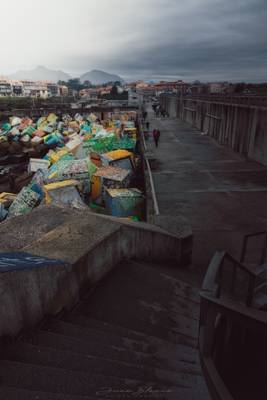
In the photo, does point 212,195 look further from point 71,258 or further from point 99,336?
point 99,336

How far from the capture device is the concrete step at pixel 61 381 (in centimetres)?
204

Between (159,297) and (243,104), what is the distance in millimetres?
17750

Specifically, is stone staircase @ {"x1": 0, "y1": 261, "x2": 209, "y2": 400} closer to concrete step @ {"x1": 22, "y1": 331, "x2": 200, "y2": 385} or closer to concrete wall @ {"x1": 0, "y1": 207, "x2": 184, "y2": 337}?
concrete step @ {"x1": 22, "y1": 331, "x2": 200, "y2": 385}

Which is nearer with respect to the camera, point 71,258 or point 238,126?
point 71,258

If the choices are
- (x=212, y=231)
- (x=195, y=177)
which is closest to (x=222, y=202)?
(x=212, y=231)

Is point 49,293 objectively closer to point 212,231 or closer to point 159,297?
point 159,297

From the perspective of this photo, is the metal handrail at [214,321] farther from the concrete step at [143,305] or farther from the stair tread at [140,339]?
the concrete step at [143,305]

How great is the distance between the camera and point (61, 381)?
2.13m

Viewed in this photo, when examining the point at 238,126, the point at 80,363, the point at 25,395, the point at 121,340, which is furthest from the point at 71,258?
the point at 238,126

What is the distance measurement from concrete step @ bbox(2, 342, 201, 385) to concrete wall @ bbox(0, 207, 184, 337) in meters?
0.21

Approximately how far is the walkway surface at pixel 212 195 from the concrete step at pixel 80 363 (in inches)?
145

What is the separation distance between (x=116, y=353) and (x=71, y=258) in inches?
47.5

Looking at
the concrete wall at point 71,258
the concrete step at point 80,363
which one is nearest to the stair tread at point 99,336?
the concrete wall at point 71,258

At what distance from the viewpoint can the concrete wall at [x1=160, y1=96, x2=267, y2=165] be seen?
624 inches
